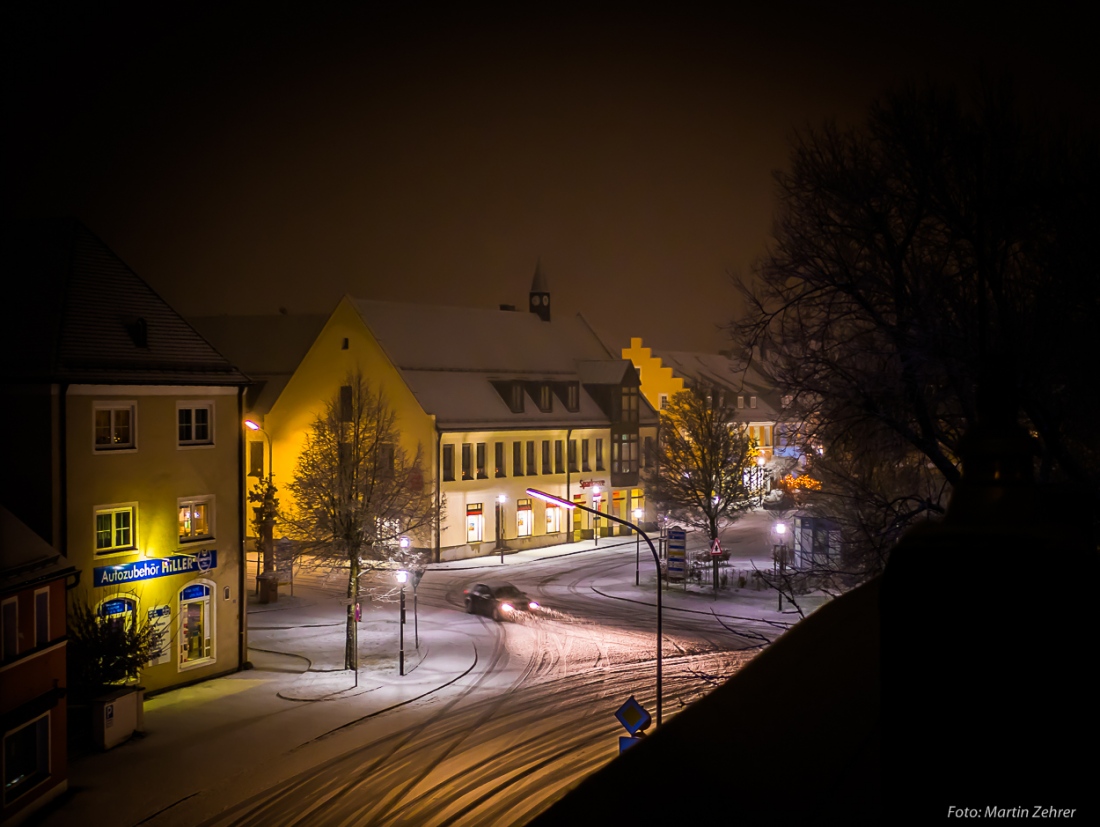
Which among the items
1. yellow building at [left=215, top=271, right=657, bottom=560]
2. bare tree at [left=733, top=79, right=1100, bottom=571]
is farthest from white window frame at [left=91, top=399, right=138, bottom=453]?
yellow building at [left=215, top=271, right=657, bottom=560]

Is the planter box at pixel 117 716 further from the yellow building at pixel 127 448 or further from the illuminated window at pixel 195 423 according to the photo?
the illuminated window at pixel 195 423

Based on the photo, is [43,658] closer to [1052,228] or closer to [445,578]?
[1052,228]

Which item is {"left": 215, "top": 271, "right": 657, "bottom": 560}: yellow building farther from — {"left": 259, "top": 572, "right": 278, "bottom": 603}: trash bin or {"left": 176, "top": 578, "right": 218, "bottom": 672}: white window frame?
{"left": 176, "top": 578, "right": 218, "bottom": 672}: white window frame

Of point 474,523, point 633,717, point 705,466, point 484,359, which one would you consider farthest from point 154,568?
point 484,359

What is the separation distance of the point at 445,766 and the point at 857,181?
15.5 m

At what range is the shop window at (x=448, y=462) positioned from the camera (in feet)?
182

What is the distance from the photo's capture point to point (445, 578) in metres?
49.0

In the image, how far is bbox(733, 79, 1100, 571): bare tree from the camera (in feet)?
32.9

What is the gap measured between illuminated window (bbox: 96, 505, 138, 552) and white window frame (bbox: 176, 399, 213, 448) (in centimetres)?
281

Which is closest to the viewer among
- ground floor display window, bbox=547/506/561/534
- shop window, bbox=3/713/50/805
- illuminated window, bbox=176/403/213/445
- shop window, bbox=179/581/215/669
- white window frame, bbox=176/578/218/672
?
shop window, bbox=3/713/50/805

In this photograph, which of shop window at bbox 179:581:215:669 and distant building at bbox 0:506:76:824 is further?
shop window at bbox 179:581:215:669

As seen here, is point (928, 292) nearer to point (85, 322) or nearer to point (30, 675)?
point (30, 675)

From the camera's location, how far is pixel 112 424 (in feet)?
91.1

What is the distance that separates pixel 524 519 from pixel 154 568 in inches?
1287
